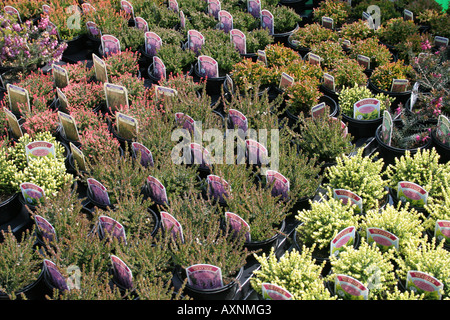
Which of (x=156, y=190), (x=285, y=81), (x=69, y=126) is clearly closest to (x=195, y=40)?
(x=285, y=81)

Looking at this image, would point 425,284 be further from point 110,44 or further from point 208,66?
point 110,44

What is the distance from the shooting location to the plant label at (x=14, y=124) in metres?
4.18

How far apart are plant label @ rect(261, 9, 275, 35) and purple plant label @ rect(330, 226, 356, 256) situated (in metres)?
3.40

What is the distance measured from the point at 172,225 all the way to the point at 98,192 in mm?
760

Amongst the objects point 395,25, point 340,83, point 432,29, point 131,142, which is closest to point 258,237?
point 131,142

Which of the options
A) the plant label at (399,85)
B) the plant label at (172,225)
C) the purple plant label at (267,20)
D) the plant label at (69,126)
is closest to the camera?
the plant label at (172,225)

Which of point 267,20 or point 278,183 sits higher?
point 267,20

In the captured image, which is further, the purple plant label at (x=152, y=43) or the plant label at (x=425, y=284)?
the purple plant label at (x=152, y=43)

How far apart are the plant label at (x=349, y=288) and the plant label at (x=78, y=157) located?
2133 mm

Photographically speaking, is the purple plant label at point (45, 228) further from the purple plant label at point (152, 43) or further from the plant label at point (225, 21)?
the plant label at point (225, 21)

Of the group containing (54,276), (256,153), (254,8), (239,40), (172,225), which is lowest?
(54,276)

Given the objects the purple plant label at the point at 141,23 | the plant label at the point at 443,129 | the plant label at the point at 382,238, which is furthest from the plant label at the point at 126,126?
the plant label at the point at 443,129

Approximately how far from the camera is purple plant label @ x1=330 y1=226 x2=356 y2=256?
3078 mm

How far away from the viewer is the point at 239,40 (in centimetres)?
539
